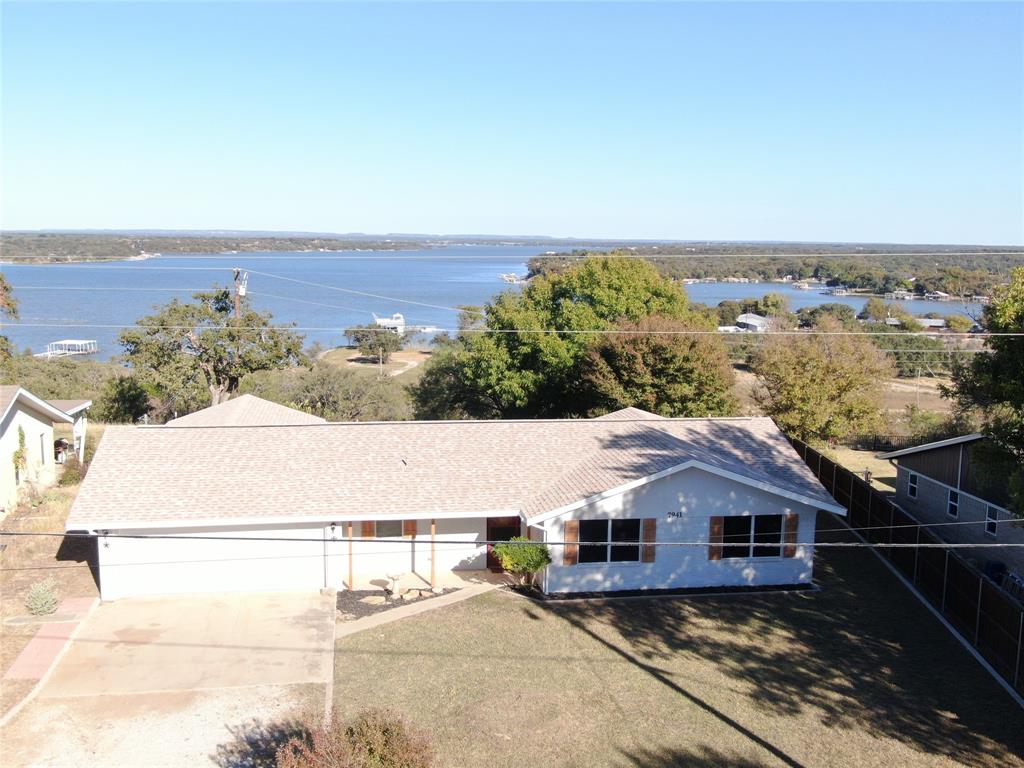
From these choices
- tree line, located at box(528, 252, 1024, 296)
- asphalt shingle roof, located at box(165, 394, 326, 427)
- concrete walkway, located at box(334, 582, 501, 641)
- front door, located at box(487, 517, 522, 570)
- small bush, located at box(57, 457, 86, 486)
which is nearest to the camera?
concrete walkway, located at box(334, 582, 501, 641)

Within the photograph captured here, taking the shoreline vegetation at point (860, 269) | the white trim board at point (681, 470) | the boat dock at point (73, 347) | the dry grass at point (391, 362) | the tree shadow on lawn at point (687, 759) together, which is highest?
the shoreline vegetation at point (860, 269)

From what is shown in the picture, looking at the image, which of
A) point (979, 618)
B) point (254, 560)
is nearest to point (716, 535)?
point (979, 618)

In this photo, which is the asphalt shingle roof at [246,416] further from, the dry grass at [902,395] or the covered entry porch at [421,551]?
the dry grass at [902,395]

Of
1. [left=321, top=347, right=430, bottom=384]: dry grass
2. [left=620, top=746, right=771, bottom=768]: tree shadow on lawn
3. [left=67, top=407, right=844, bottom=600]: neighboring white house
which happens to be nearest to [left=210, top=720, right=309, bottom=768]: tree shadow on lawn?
[left=620, top=746, right=771, bottom=768]: tree shadow on lawn

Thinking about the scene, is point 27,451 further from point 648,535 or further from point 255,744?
point 648,535

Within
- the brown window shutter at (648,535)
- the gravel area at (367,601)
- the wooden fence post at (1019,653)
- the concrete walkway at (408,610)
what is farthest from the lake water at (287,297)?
the wooden fence post at (1019,653)

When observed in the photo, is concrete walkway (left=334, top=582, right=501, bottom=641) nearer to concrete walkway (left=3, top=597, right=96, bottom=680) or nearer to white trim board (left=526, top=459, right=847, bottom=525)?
white trim board (left=526, top=459, right=847, bottom=525)
